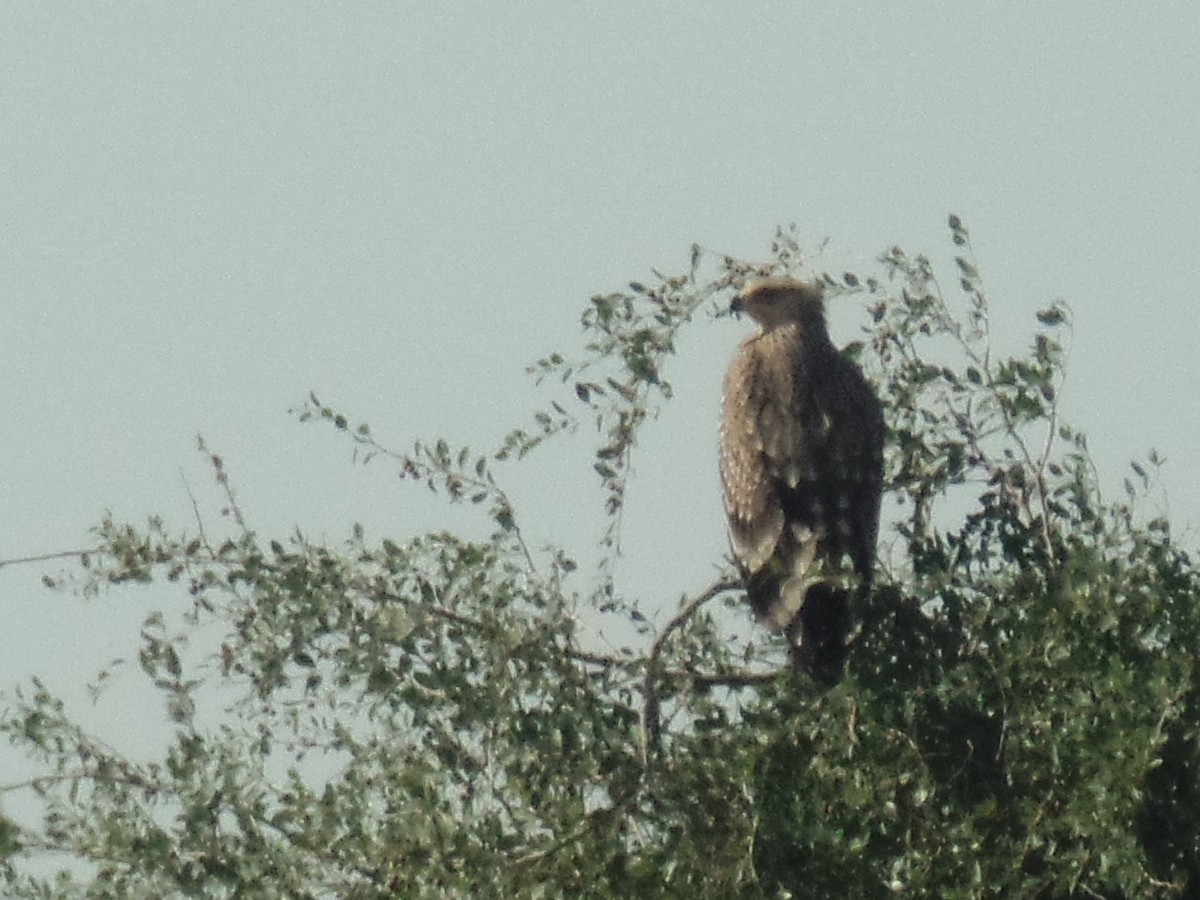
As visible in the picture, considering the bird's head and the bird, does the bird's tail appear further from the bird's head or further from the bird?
the bird's head

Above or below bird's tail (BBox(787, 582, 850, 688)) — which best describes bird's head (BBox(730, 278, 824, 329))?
above

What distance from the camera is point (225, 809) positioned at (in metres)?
6.90

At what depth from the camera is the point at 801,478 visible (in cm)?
882

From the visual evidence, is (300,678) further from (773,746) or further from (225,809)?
(773,746)

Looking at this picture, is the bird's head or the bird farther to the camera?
the bird's head

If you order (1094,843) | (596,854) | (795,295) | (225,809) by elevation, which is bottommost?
Answer: (1094,843)

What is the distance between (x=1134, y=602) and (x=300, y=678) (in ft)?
7.36

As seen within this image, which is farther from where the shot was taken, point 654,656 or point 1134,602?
point 654,656

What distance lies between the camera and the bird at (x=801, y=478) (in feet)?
24.8

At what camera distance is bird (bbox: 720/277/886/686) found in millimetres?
7562

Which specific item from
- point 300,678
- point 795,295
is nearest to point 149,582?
point 300,678

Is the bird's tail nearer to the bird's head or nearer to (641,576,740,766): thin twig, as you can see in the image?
(641,576,740,766): thin twig

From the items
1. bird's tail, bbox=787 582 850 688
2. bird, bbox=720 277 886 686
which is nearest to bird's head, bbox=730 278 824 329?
bird, bbox=720 277 886 686

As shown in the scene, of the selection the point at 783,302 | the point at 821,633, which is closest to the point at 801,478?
the point at 821,633
